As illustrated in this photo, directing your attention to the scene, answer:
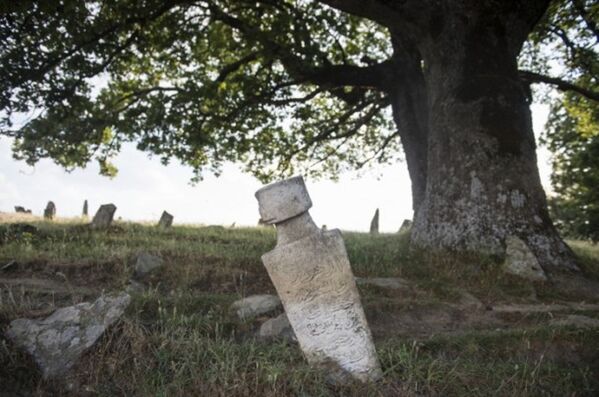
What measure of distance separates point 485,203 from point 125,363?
22.7ft

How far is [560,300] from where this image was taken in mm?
7273

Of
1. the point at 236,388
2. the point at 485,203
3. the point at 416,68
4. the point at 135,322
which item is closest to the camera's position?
the point at 236,388

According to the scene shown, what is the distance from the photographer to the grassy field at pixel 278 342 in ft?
12.9

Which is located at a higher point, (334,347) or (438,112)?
(438,112)

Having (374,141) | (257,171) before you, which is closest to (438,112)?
(257,171)

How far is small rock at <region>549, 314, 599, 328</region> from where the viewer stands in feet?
18.1

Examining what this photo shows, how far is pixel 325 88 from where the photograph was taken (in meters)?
14.0

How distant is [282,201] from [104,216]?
10223 mm

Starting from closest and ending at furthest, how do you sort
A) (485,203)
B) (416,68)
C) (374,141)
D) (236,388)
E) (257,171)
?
(236,388) → (485,203) → (416,68) → (257,171) → (374,141)

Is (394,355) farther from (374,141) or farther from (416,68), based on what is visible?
(374,141)

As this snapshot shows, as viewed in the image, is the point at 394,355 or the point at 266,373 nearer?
the point at 266,373

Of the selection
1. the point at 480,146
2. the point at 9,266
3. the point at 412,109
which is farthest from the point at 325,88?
the point at 9,266

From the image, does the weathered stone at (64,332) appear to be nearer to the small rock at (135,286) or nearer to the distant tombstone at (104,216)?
the small rock at (135,286)

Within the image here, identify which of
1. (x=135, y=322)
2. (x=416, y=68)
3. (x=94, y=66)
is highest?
(x=416, y=68)
